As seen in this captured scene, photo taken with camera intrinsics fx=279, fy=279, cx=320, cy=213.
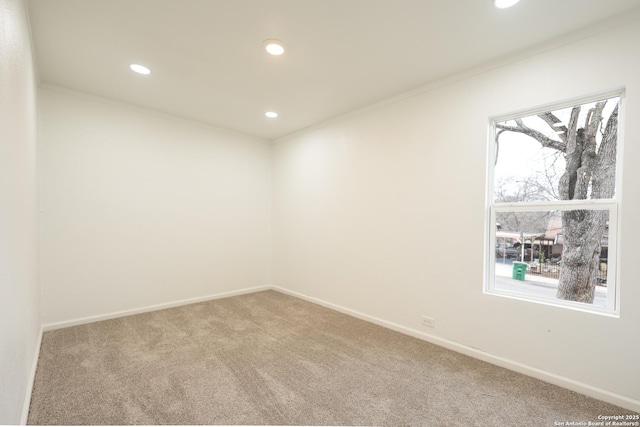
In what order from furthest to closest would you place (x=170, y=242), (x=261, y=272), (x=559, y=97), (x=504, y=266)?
(x=261, y=272) < (x=170, y=242) < (x=504, y=266) < (x=559, y=97)

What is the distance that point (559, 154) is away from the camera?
2.31 meters

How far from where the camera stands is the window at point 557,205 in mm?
2064

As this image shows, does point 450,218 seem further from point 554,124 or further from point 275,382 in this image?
point 275,382

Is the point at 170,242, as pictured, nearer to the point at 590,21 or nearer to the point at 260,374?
the point at 260,374

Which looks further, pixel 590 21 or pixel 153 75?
pixel 153 75

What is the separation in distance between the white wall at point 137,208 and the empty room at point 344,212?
1.2 inches

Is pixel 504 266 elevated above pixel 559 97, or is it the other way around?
pixel 559 97

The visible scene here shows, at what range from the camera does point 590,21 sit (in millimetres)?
1973

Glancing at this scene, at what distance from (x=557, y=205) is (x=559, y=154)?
1.42 feet

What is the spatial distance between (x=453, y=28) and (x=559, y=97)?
996mm

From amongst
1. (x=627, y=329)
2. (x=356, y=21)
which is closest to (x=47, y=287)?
(x=356, y=21)

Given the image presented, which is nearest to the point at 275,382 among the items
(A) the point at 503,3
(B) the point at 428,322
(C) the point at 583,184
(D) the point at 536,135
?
(B) the point at 428,322

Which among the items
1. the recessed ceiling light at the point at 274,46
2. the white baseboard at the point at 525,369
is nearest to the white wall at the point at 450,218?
the white baseboard at the point at 525,369

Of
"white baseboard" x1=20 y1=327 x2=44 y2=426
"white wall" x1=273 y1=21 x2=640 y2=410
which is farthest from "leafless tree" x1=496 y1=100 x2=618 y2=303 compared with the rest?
"white baseboard" x1=20 y1=327 x2=44 y2=426
